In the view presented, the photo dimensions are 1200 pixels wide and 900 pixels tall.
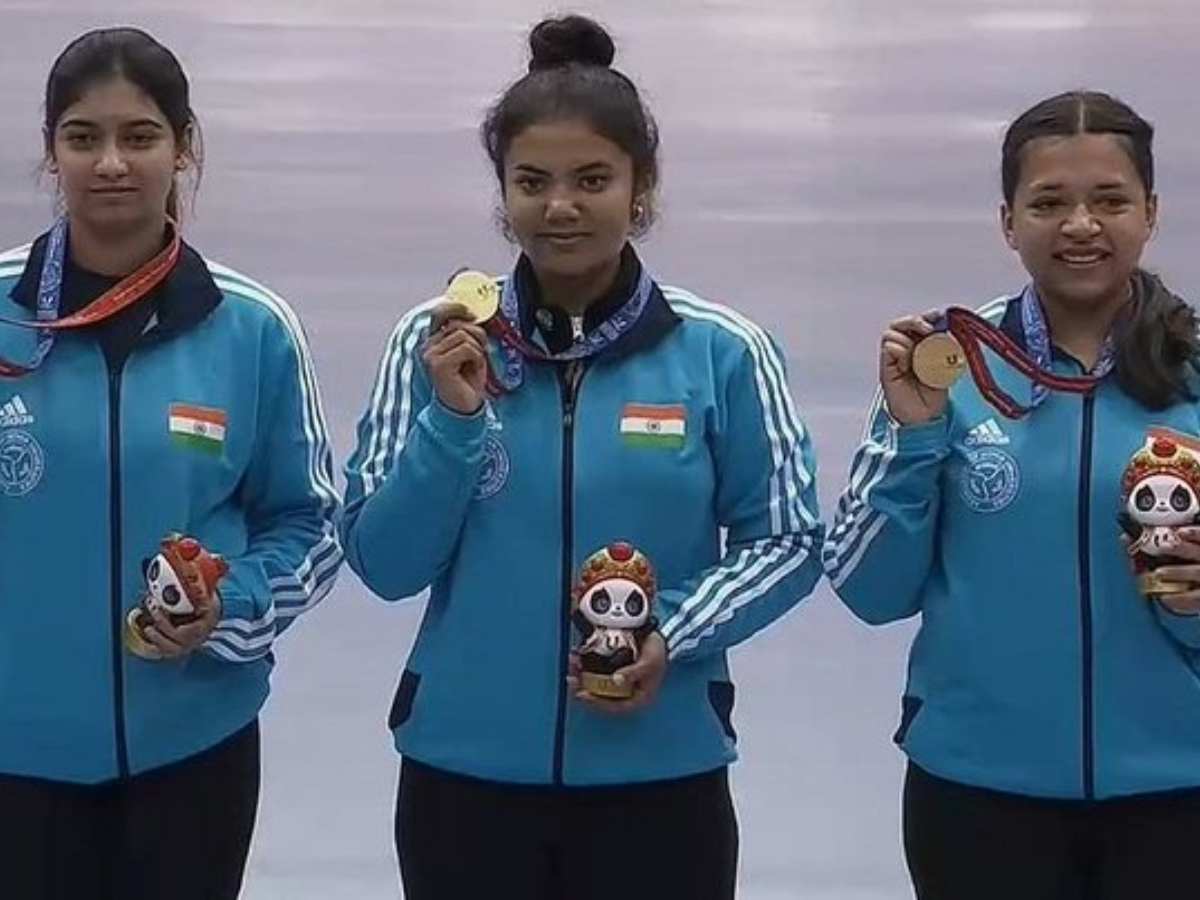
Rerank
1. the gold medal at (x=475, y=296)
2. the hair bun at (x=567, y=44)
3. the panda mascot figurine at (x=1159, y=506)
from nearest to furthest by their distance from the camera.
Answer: the panda mascot figurine at (x=1159, y=506) → the gold medal at (x=475, y=296) → the hair bun at (x=567, y=44)

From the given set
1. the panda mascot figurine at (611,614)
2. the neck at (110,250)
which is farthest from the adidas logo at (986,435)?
the neck at (110,250)

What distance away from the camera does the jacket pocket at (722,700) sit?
200 centimetres

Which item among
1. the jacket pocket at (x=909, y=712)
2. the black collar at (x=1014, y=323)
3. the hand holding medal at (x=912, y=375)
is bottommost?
the jacket pocket at (x=909, y=712)

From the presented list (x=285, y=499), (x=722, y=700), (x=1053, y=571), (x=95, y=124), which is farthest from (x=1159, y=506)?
(x=95, y=124)

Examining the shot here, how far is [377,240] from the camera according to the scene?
3.09 metres

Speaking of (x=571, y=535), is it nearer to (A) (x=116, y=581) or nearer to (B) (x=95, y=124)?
(A) (x=116, y=581)

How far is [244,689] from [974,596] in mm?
707

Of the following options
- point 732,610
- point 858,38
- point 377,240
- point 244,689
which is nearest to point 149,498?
point 244,689

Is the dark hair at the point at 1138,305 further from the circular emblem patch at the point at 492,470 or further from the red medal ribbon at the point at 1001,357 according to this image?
the circular emblem patch at the point at 492,470

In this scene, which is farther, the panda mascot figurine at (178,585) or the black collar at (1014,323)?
the black collar at (1014,323)

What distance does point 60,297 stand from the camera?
6.49ft

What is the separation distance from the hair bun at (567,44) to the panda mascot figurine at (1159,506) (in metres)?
0.66

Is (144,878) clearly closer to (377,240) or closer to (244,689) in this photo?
(244,689)

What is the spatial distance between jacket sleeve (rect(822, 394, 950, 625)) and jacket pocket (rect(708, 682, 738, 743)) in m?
0.15
